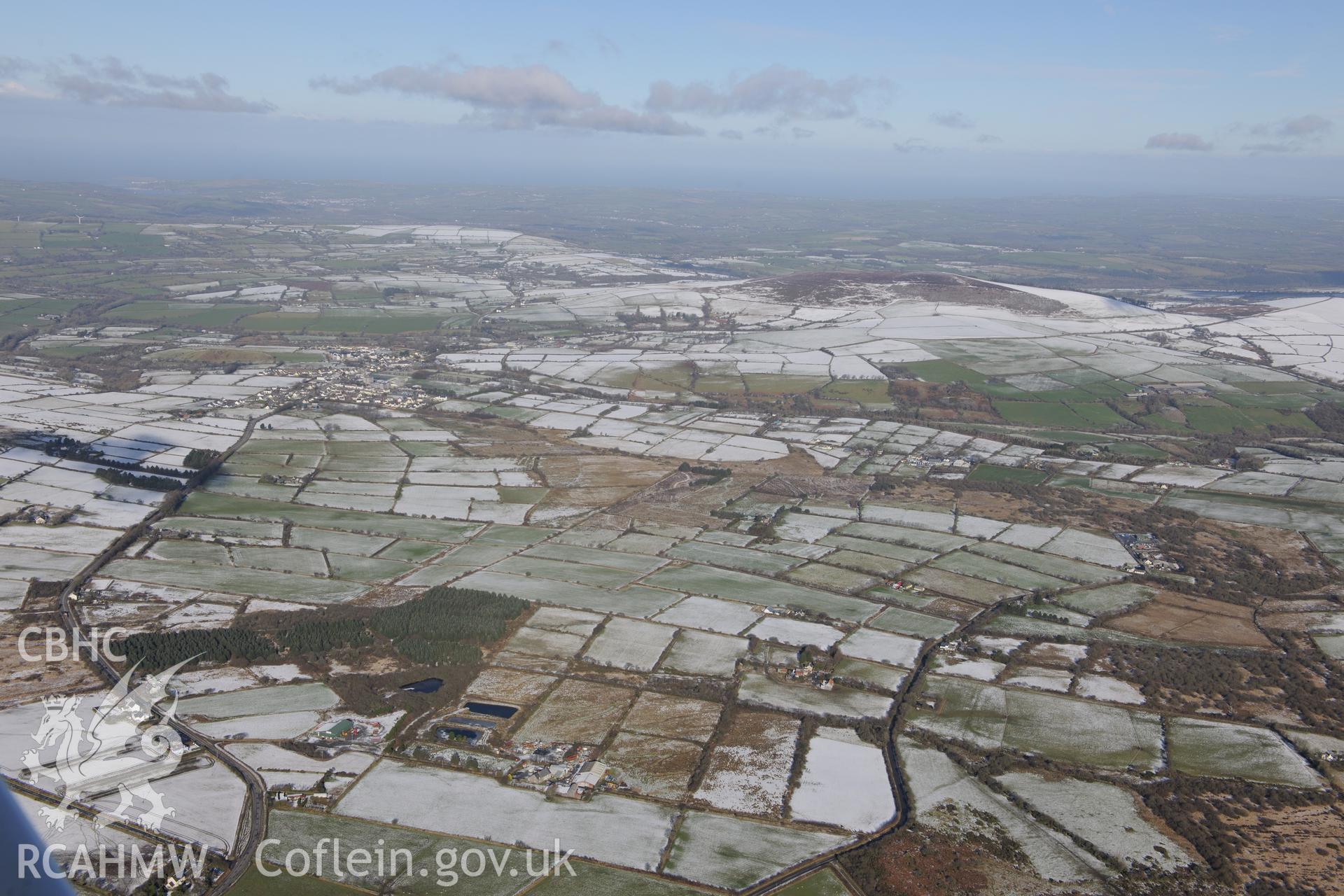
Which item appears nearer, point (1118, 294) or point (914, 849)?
point (914, 849)

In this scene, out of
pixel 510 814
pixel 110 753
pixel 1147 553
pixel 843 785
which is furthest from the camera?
pixel 1147 553

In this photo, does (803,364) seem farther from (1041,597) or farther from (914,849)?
(914,849)

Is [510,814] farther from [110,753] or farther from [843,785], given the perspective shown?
[110,753]

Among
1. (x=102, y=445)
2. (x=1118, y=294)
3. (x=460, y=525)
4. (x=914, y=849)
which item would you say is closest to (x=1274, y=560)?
(x=914, y=849)

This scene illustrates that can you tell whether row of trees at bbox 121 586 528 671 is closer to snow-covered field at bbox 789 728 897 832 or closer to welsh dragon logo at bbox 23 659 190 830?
welsh dragon logo at bbox 23 659 190 830

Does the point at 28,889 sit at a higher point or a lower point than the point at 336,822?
higher

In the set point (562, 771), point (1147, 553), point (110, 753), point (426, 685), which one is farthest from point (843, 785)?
point (1147, 553)

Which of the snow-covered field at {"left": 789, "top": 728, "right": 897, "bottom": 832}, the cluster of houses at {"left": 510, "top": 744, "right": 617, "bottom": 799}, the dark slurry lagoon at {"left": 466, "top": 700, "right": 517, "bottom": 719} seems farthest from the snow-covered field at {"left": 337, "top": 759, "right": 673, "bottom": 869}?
the snow-covered field at {"left": 789, "top": 728, "right": 897, "bottom": 832}

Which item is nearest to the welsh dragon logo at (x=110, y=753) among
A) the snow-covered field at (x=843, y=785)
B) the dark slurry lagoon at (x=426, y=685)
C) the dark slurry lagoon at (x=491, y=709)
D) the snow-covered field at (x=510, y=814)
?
the snow-covered field at (x=510, y=814)

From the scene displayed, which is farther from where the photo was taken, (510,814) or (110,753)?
(110,753)
